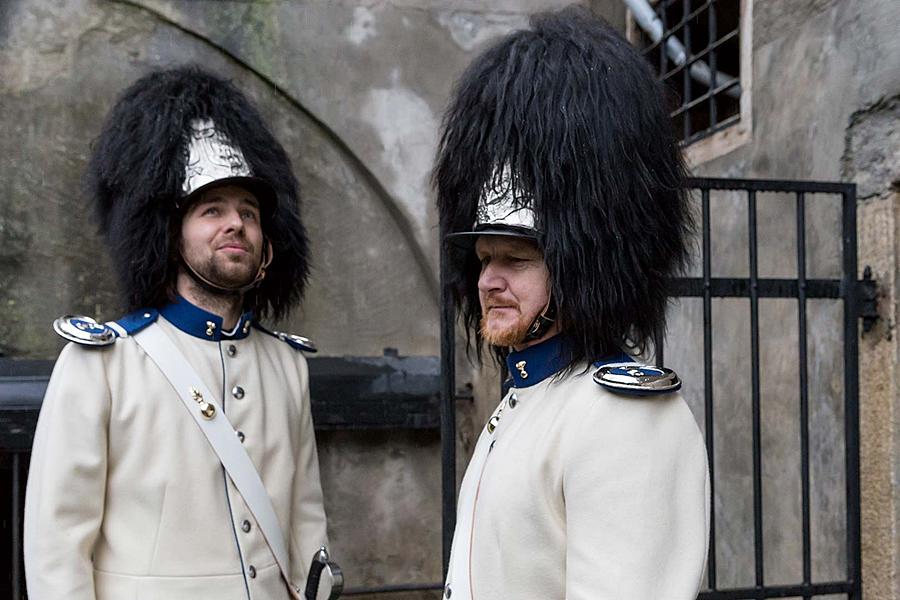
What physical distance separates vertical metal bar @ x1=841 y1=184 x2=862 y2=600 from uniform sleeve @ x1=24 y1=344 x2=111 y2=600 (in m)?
1.96

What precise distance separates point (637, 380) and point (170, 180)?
65.4 inches

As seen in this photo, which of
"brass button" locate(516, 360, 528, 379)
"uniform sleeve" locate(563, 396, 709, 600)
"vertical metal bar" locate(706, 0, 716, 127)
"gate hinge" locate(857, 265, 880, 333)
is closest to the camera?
"uniform sleeve" locate(563, 396, 709, 600)

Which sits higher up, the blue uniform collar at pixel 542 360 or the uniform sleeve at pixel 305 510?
the blue uniform collar at pixel 542 360

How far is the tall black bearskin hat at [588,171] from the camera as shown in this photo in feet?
5.41

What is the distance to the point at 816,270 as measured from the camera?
311 cm

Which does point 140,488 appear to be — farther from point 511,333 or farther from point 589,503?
point 589,503

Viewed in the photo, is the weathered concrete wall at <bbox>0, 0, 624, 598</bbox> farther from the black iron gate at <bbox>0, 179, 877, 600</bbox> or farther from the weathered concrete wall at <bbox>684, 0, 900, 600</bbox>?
the black iron gate at <bbox>0, 179, 877, 600</bbox>

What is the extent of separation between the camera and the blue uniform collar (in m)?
1.69

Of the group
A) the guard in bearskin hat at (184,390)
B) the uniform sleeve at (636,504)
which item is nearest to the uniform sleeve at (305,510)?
the guard in bearskin hat at (184,390)

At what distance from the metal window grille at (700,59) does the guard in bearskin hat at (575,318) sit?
2313 millimetres

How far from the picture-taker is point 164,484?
2.40m

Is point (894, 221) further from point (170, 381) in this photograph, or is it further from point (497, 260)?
point (170, 381)

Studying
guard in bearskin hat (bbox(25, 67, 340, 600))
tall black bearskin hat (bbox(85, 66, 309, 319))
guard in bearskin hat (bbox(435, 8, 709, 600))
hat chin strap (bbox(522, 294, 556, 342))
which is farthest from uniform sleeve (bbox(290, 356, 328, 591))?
hat chin strap (bbox(522, 294, 556, 342))

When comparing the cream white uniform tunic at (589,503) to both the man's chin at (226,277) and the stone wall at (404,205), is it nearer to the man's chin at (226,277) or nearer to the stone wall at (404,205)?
the man's chin at (226,277)
